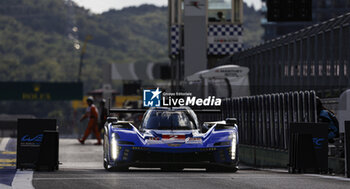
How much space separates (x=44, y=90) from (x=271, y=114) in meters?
58.1

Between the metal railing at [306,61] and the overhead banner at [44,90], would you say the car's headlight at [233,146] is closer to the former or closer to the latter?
the metal railing at [306,61]

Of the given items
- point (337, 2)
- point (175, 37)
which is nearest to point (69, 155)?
point (175, 37)

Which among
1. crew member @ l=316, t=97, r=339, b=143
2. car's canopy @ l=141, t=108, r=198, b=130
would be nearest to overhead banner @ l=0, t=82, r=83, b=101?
crew member @ l=316, t=97, r=339, b=143

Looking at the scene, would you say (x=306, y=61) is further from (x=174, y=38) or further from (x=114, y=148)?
(x=174, y=38)

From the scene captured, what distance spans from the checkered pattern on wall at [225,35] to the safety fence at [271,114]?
18.7 meters

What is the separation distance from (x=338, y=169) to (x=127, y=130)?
3466 millimetres

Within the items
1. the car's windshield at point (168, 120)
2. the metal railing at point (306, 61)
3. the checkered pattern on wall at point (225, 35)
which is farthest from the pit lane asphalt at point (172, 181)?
the checkered pattern on wall at point (225, 35)

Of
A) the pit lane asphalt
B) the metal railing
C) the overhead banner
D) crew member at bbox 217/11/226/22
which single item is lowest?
the overhead banner

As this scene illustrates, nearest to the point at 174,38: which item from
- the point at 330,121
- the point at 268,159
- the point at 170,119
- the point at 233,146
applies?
the point at 268,159

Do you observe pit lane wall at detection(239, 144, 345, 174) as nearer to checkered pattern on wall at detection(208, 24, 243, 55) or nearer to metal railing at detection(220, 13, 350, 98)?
metal railing at detection(220, 13, 350, 98)

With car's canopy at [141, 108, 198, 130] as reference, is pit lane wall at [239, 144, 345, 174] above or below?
below

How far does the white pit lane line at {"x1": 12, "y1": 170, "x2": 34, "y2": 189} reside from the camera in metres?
9.70

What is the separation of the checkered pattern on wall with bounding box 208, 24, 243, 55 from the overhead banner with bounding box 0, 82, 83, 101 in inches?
1349

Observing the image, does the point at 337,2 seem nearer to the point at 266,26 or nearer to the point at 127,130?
the point at 266,26
